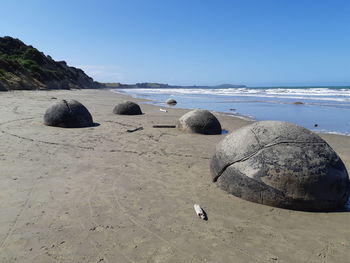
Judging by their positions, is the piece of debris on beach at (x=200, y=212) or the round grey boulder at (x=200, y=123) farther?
the round grey boulder at (x=200, y=123)

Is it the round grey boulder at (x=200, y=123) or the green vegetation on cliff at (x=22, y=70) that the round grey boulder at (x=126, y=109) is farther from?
the green vegetation on cliff at (x=22, y=70)

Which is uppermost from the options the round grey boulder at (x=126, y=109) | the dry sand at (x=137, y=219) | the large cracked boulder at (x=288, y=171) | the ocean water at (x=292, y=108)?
the large cracked boulder at (x=288, y=171)

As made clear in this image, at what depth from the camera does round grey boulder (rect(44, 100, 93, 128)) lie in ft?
35.0

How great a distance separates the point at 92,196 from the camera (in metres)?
4.65

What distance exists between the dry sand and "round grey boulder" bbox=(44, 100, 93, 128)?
378 centimetres

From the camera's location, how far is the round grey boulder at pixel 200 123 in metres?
10.8

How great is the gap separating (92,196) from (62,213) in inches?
26.5

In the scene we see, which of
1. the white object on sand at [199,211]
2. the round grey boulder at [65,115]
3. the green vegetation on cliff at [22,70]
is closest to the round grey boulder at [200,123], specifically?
the round grey boulder at [65,115]

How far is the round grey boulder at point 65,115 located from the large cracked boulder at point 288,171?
298 inches

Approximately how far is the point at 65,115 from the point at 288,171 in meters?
8.55

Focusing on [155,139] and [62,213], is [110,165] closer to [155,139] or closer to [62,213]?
[62,213]

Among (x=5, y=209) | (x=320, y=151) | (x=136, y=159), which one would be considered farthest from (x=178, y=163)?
(x=5, y=209)

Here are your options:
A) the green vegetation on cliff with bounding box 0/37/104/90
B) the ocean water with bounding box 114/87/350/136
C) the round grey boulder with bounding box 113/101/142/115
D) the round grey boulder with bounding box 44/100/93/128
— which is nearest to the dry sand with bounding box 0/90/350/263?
the round grey boulder with bounding box 44/100/93/128

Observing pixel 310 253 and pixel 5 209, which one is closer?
pixel 310 253
